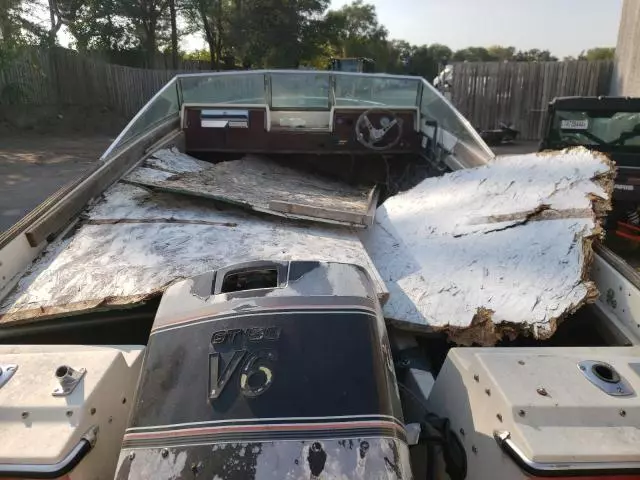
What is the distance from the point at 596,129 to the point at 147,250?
5584 mm

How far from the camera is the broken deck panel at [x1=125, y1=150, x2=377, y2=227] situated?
3066mm

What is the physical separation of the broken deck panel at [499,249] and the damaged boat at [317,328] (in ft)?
0.04

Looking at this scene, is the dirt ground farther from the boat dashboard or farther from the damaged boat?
the damaged boat

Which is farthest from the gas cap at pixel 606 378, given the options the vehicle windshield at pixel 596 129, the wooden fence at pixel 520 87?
the wooden fence at pixel 520 87

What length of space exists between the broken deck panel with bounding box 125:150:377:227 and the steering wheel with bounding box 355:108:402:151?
53 centimetres

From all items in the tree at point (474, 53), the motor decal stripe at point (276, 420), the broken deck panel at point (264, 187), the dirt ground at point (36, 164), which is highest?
the tree at point (474, 53)

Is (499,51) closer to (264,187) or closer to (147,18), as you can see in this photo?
(147,18)

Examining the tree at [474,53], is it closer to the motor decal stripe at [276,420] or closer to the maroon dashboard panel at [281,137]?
the maroon dashboard panel at [281,137]

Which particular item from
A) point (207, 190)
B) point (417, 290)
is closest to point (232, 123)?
point (207, 190)

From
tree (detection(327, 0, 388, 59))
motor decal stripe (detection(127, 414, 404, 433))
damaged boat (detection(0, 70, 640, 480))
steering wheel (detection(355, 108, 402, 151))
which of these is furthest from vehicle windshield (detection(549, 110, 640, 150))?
tree (detection(327, 0, 388, 59))

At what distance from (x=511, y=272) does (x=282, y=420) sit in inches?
57.7

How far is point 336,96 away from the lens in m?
5.33

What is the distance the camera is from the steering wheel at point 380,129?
5.18m

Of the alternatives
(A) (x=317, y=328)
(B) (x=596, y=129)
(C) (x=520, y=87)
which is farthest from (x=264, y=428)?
(C) (x=520, y=87)
